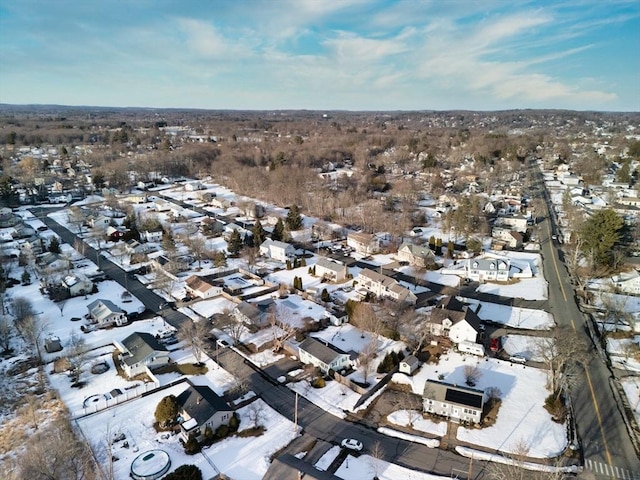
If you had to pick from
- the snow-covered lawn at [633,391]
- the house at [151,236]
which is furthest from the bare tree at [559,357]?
the house at [151,236]

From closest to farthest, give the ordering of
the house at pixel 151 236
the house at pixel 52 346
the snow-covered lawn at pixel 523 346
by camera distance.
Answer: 1. the snow-covered lawn at pixel 523 346
2. the house at pixel 52 346
3. the house at pixel 151 236

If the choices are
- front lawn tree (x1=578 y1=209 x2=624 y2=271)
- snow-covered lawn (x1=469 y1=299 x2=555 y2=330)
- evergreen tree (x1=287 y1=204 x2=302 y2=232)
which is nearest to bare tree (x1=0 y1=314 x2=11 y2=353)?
evergreen tree (x1=287 y1=204 x2=302 y2=232)

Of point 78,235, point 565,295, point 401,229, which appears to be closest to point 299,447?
point 565,295

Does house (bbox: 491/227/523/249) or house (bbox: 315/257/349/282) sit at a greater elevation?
house (bbox: 491/227/523/249)

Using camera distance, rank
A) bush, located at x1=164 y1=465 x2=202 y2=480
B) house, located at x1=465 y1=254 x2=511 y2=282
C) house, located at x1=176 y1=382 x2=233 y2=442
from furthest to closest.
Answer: house, located at x1=465 y1=254 x2=511 y2=282 → house, located at x1=176 y1=382 x2=233 y2=442 → bush, located at x1=164 y1=465 x2=202 y2=480

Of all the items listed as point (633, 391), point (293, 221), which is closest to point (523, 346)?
point (633, 391)

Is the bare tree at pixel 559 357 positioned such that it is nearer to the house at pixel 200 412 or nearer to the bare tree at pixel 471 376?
the bare tree at pixel 471 376

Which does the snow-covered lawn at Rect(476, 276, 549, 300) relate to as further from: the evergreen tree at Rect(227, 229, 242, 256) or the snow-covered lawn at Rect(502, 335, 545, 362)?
the evergreen tree at Rect(227, 229, 242, 256)
